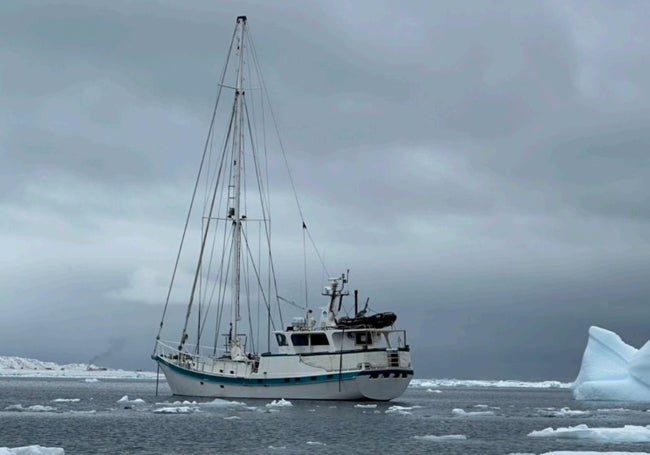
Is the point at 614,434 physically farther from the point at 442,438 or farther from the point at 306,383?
the point at 306,383

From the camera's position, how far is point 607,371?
90.1m

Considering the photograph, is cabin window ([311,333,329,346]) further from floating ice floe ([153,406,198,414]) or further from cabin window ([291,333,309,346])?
floating ice floe ([153,406,198,414])

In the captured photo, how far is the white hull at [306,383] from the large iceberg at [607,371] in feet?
102

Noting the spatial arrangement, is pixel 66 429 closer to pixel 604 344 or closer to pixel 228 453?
pixel 228 453

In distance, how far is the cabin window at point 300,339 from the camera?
62.0 meters

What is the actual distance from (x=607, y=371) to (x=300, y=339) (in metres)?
Answer: 40.0

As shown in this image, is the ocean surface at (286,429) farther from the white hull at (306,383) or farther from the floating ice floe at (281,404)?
the white hull at (306,383)

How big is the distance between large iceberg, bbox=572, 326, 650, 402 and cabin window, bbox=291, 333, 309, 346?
3734 centimetres

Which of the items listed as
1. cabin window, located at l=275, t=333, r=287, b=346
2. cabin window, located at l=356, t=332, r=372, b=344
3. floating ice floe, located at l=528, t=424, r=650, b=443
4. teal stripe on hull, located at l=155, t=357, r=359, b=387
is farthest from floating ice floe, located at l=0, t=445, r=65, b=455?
cabin window, located at l=356, t=332, r=372, b=344

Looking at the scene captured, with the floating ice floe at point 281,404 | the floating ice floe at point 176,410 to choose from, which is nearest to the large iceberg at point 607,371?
the floating ice floe at point 281,404

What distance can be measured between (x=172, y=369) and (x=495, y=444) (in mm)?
29331

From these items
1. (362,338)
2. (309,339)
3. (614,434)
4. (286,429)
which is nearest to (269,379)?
(309,339)

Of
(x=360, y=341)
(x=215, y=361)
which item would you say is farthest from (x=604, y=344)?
(x=215, y=361)

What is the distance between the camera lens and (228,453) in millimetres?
35906
